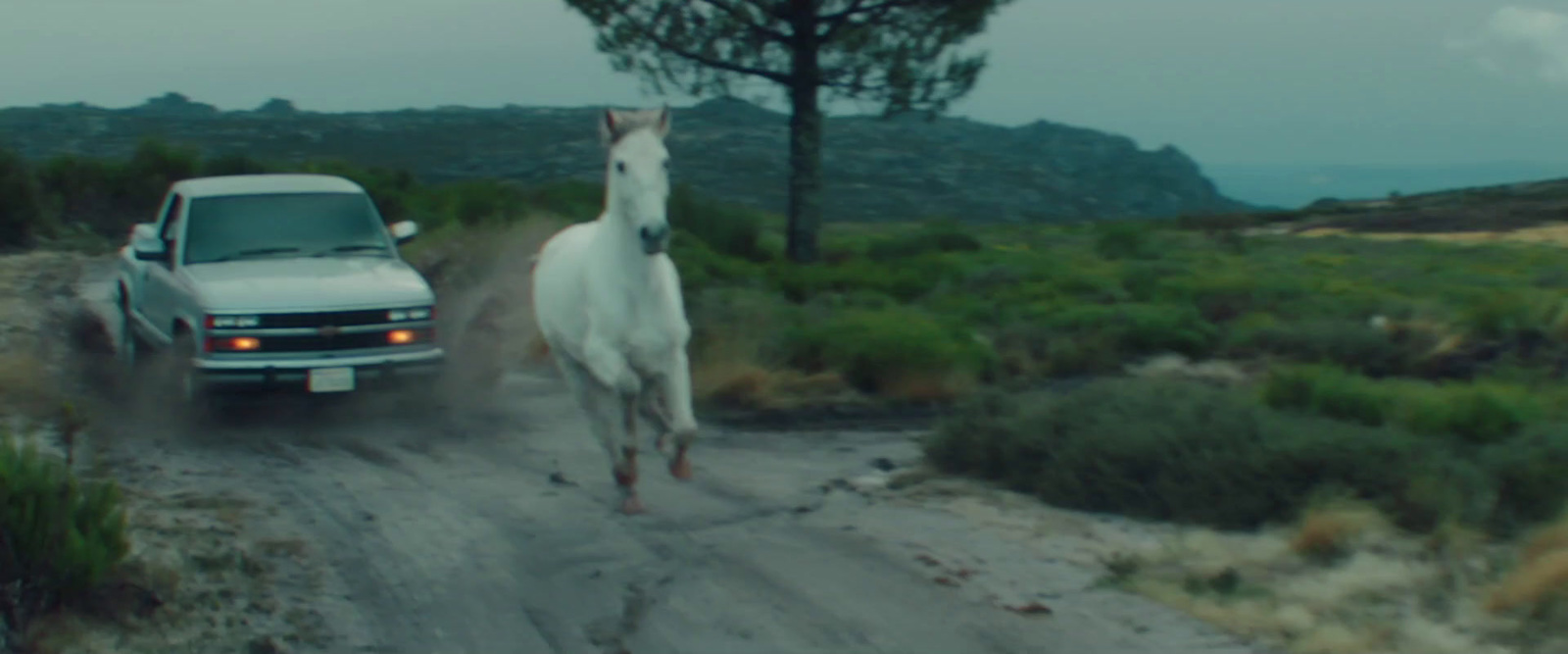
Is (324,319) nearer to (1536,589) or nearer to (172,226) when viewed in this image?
(172,226)

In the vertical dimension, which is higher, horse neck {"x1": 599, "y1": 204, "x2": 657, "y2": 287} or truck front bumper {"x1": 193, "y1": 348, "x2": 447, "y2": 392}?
horse neck {"x1": 599, "y1": 204, "x2": 657, "y2": 287}

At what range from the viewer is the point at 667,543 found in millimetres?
8773

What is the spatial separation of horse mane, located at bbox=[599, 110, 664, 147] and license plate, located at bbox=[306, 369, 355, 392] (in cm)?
459

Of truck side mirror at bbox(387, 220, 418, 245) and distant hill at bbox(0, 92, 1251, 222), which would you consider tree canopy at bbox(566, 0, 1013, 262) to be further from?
distant hill at bbox(0, 92, 1251, 222)

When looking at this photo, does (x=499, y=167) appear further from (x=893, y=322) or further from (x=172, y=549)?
(x=172, y=549)

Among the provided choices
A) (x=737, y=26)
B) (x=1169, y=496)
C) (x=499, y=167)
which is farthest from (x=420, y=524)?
(x=499, y=167)

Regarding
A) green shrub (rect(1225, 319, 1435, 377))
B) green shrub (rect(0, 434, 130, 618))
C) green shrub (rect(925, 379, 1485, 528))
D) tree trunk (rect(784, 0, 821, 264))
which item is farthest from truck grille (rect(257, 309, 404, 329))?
tree trunk (rect(784, 0, 821, 264))

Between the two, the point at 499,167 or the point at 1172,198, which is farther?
the point at 1172,198

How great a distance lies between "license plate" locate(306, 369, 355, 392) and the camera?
12.6 metres

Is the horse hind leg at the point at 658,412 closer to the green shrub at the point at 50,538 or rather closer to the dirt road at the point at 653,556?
the dirt road at the point at 653,556

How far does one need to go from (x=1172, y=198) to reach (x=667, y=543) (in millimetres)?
73779

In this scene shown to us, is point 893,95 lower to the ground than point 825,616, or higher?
higher

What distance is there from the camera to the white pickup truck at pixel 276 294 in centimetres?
1255

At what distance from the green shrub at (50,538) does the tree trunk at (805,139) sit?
16242mm
